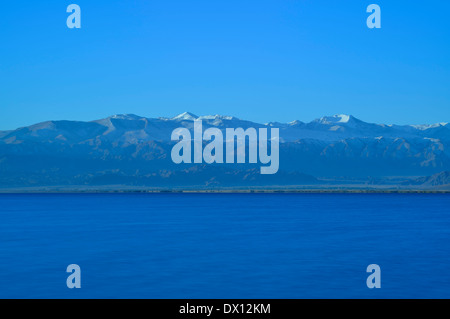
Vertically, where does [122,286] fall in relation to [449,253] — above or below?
below

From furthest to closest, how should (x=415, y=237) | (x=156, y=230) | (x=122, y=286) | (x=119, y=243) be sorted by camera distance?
(x=156, y=230)
(x=415, y=237)
(x=119, y=243)
(x=122, y=286)

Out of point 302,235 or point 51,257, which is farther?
point 302,235

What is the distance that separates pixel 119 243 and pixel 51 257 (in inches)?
532

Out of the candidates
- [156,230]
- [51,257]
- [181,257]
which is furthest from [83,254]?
[156,230]

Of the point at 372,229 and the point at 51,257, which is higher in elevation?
the point at 372,229

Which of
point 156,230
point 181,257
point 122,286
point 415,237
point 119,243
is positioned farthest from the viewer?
point 156,230
